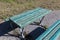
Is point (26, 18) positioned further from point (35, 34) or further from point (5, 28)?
point (5, 28)

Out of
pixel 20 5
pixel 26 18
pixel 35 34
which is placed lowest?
pixel 20 5

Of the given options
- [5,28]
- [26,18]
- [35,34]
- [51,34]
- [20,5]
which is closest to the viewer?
[51,34]

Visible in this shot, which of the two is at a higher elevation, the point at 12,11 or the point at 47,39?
the point at 47,39

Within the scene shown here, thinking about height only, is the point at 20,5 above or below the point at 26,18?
below

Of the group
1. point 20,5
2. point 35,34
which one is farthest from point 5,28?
point 20,5

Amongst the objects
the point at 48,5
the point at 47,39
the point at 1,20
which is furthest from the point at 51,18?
the point at 47,39

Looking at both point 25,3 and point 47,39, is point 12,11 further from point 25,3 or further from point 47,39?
point 47,39

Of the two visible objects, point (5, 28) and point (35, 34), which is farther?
point (5, 28)

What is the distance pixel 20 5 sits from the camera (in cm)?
740

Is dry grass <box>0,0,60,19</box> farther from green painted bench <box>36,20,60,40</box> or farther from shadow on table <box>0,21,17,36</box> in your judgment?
green painted bench <box>36,20,60,40</box>

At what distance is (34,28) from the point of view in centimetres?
576

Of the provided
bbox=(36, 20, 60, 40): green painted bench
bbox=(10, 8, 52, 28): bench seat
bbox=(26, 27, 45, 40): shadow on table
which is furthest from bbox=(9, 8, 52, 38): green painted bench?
bbox=(36, 20, 60, 40): green painted bench

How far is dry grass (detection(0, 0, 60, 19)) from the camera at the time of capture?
679cm

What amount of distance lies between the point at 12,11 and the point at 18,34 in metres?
1.64
